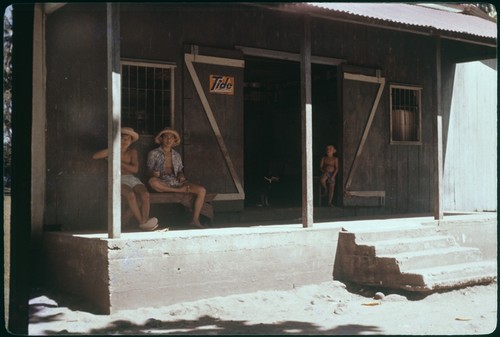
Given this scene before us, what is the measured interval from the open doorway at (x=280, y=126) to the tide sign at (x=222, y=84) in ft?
6.62

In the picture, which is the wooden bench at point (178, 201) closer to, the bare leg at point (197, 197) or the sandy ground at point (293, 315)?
the bare leg at point (197, 197)

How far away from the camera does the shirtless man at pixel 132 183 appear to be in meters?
8.22

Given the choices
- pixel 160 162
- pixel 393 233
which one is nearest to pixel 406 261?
pixel 393 233

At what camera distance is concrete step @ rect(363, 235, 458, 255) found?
8719mm

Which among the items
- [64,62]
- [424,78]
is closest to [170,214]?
[64,62]

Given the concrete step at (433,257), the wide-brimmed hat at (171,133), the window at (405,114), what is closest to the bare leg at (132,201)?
the wide-brimmed hat at (171,133)

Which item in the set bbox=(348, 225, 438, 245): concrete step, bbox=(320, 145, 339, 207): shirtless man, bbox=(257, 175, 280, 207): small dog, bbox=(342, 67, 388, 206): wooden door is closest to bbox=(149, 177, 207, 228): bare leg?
bbox=(348, 225, 438, 245): concrete step

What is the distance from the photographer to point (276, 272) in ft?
27.3

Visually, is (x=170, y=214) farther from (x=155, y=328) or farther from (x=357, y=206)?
(x=357, y=206)

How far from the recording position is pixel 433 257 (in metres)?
8.73

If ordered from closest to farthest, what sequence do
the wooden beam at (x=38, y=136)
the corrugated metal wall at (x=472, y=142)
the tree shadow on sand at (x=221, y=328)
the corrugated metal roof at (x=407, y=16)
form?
the tree shadow on sand at (x=221, y=328)
the wooden beam at (x=38, y=136)
the corrugated metal roof at (x=407, y=16)
the corrugated metal wall at (x=472, y=142)

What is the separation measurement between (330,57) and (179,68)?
310cm

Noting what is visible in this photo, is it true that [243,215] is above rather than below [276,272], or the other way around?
above

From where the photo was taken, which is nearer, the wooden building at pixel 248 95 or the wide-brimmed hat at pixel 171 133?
the wooden building at pixel 248 95
